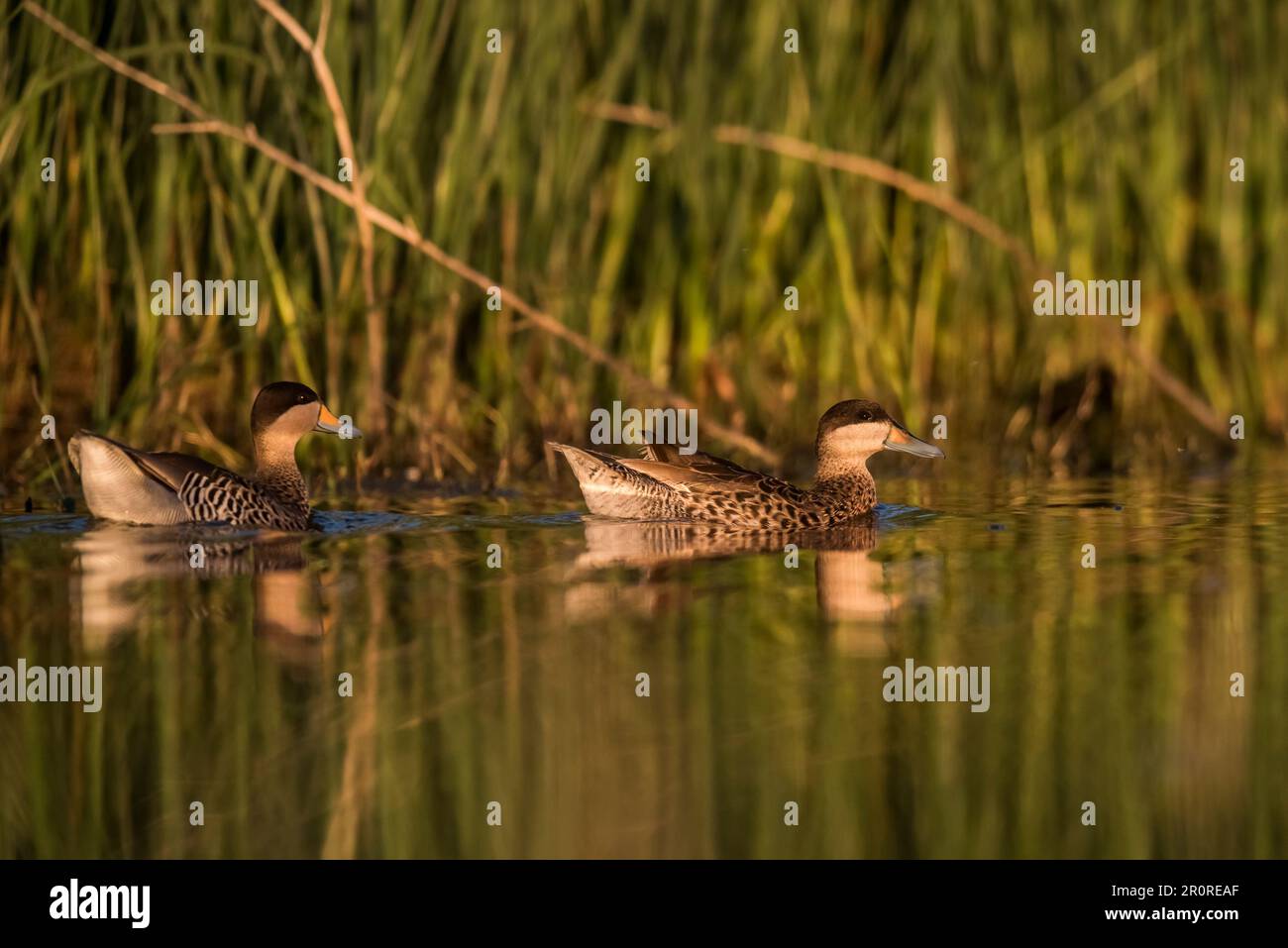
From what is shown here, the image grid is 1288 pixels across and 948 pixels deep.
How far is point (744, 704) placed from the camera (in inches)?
240

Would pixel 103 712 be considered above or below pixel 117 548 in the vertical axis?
below

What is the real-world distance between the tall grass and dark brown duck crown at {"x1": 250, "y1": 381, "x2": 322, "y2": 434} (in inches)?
15.2

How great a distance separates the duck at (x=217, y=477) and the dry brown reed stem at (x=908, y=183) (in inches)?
85.1

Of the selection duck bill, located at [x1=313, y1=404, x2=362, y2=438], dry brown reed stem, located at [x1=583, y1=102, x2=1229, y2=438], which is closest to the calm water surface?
duck bill, located at [x1=313, y1=404, x2=362, y2=438]

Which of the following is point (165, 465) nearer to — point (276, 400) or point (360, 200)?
point (276, 400)

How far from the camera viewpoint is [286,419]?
31.6 feet

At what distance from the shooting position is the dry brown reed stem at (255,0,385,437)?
9.95 m

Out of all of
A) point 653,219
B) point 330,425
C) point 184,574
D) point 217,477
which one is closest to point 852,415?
point 653,219

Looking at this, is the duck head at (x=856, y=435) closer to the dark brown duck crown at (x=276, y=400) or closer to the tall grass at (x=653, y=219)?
the tall grass at (x=653, y=219)

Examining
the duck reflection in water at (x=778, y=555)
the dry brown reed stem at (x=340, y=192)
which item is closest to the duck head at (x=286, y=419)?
the dry brown reed stem at (x=340, y=192)

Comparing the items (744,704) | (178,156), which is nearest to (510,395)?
(178,156)

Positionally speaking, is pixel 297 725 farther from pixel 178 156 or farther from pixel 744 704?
pixel 178 156

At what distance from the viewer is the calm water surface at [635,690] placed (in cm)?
507

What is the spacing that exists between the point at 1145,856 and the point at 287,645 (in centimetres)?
287
